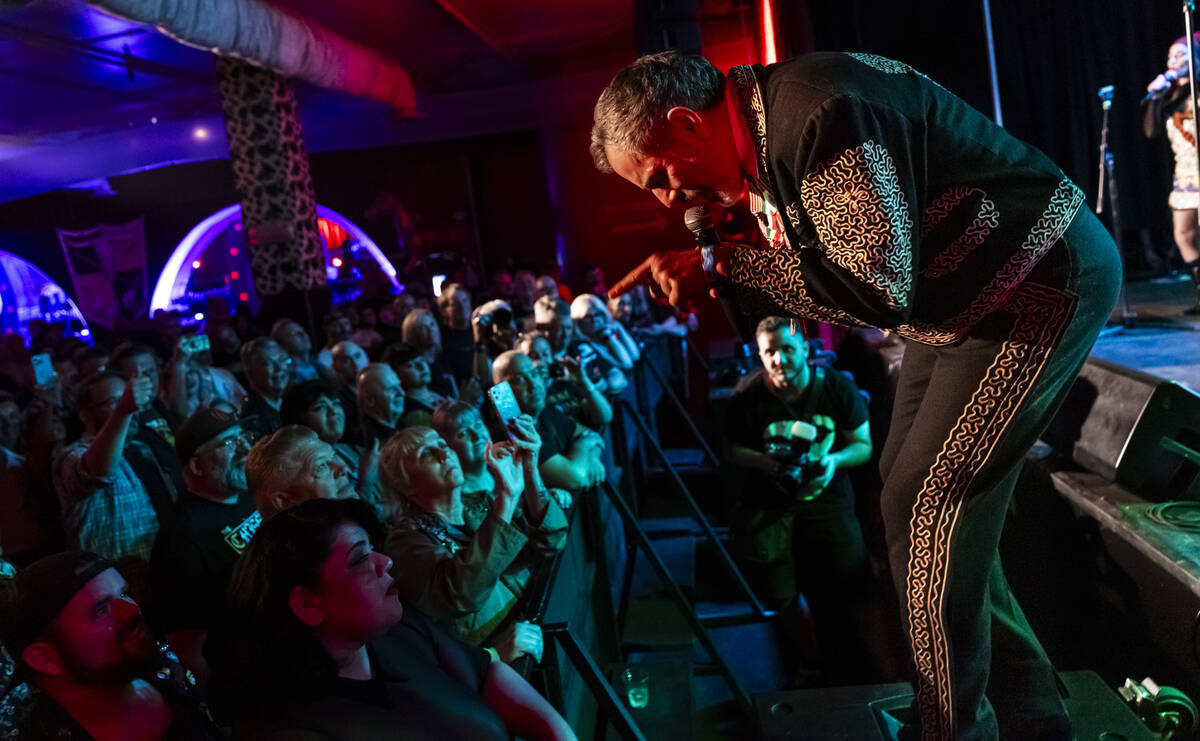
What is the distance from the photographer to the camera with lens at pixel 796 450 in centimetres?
389

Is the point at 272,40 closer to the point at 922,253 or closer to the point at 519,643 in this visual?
the point at 519,643

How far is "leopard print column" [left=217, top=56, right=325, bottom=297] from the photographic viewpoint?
7656 millimetres

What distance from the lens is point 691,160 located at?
1539 mm

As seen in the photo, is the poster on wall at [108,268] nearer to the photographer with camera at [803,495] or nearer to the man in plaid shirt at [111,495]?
the man in plaid shirt at [111,495]

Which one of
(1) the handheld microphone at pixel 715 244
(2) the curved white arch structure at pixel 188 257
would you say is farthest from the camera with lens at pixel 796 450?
(2) the curved white arch structure at pixel 188 257

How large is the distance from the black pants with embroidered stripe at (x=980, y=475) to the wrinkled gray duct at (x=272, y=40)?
4232 mm

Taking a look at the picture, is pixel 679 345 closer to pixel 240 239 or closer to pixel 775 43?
pixel 775 43

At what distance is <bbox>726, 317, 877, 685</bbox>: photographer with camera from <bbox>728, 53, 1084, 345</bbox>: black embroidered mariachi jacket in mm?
2394

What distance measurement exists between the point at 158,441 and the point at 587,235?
28.3 feet

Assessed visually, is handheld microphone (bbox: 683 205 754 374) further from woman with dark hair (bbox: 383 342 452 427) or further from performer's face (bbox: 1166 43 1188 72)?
performer's face (bbox: 1166 43 1188 72)

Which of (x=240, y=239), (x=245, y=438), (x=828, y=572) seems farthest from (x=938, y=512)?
(x=240, y=239)

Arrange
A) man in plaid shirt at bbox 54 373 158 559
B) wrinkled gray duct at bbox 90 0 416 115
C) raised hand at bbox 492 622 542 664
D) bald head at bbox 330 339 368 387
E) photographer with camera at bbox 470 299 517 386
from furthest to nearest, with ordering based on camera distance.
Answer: wrinkled gray duct at bbox 90 0 416 115 < photographer with camera at bbox 470 299 517 386 < bald head at bbox 330 339 368 387 < man in plaid shirt at bbox 54 373 158 559 < raised hand at bbox 492 622 542 664

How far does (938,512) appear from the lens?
1592mm

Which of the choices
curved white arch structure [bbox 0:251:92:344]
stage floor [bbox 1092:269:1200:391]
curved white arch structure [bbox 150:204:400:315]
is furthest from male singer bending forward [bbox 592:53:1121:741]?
curved white arch structure [bbox 0:251:92:344]
